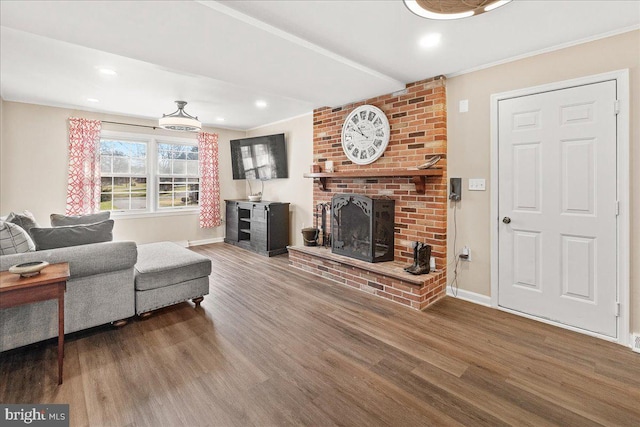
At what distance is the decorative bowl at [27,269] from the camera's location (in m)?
1.77

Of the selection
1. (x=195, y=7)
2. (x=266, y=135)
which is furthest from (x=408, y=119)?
(x=266, y=135)

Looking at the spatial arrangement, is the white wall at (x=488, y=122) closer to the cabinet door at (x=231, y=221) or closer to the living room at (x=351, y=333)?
the living room at (x=351, y=333)

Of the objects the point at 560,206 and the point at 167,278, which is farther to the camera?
the point at 167,278

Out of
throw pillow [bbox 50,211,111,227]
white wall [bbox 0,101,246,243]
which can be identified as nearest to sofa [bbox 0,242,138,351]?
throw pillow [bbox 50,211,111,227]

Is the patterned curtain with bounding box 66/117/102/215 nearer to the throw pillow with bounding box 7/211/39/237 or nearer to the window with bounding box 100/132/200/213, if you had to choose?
the window with bounding box 100/132/200/213

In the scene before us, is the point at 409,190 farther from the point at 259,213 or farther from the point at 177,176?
the point at 177,176

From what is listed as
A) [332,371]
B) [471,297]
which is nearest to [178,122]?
[332,371]

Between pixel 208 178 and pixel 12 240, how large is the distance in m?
3.84

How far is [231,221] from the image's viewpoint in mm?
6020

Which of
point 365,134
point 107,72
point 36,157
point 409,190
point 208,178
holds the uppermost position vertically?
point 107,72

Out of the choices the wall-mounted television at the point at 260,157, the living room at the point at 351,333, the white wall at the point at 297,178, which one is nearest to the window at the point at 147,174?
the wall-mounted television at the point at 260,157

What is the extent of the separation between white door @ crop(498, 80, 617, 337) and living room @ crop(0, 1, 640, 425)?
→ 10 centimetres

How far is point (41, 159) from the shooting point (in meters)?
4.29

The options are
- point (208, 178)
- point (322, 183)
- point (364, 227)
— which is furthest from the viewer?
point (208, 178)
